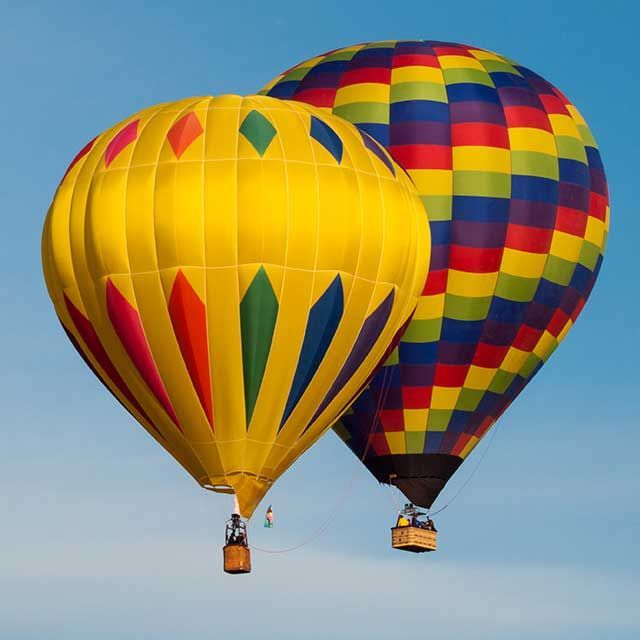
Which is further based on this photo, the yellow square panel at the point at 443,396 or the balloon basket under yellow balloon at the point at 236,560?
the yellow square panel at the point at 443,396

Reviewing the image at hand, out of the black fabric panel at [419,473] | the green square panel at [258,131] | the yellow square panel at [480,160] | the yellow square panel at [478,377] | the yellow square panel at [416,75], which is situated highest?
the yellow square panel at [416,75]

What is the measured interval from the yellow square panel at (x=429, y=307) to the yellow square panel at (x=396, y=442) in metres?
1.97

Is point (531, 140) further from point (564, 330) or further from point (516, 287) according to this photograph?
point (564, 330)

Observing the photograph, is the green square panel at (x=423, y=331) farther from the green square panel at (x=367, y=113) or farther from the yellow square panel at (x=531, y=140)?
the green square panel at (x=367, y=113)

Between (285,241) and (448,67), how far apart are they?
258 inches

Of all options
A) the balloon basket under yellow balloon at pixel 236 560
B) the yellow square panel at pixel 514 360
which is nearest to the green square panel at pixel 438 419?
the yellow square panel at pixel 514 360

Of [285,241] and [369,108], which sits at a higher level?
[369,108]

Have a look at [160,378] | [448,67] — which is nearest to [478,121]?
[448,67]

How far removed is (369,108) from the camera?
3997cm

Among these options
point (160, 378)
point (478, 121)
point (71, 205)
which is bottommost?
point (160, 378)

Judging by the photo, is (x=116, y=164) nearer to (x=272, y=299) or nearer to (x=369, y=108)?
(x=272, y=299)

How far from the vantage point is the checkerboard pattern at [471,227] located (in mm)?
39250

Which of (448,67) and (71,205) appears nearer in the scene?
(71,205)

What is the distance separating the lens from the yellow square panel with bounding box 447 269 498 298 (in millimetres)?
39188
